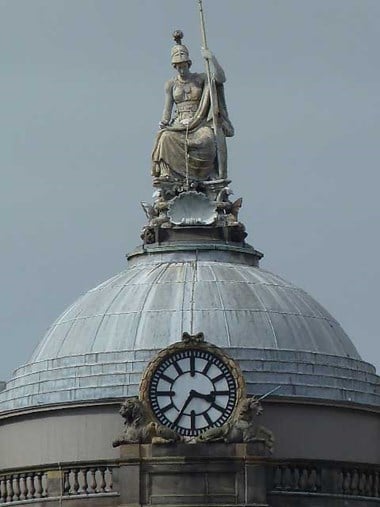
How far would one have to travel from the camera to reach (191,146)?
71.2m

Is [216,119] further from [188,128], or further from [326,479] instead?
[326,479]

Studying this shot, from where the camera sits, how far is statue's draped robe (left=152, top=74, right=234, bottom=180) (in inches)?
2805

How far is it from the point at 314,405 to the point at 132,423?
4989 mm

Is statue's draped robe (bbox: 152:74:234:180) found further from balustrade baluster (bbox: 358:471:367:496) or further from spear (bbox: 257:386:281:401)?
balustrade baluster (bbox: 358:471:367:496)

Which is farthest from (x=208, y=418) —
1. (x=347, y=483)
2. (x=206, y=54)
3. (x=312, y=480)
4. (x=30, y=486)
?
(x=206, y=54)

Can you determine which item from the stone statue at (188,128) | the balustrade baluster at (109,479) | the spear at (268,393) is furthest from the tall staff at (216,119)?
the balustrade baluster at (109,479)

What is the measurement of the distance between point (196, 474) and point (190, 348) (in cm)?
278

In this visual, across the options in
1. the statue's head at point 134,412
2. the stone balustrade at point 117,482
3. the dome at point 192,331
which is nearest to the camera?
the statue's head at point 134,412

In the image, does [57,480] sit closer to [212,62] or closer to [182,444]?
[182,444]

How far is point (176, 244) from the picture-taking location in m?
70.1

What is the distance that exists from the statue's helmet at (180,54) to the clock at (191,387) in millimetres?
10016

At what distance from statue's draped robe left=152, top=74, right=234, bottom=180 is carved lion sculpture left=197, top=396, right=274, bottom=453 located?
8853 millimetres

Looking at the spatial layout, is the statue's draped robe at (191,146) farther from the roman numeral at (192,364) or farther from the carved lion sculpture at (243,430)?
the carved lion sculpture at (243,430)

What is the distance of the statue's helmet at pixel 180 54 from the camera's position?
236 ft
